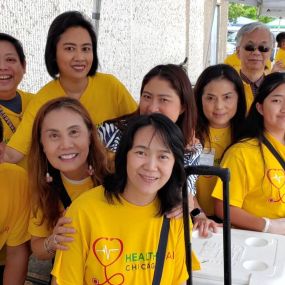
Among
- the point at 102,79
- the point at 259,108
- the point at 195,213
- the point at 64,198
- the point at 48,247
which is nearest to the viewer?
the point at 48,247

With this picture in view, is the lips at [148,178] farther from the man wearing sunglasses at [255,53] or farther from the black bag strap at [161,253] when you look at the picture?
the man wearing sunglasses at [255,53]

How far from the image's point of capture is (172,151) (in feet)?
4.56

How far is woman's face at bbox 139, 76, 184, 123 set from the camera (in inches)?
78.0

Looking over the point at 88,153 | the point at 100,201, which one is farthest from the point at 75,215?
the point at 88,153

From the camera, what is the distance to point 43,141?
5.50ft

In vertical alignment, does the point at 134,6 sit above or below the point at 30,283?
above

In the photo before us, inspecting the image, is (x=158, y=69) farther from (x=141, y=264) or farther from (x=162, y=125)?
(x=141, y=264)

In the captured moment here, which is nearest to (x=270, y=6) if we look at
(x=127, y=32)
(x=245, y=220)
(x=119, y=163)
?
(x=127, y=32)

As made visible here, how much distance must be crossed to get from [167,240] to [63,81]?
129 centimetres

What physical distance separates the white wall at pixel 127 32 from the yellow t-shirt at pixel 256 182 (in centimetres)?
226

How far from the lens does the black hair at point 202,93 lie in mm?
2385

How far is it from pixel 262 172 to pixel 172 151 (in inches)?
32.3

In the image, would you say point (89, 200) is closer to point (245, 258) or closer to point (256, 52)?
point (245, 258)

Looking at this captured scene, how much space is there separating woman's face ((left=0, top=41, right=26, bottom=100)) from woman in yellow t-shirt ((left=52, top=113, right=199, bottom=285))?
130 centimetres
